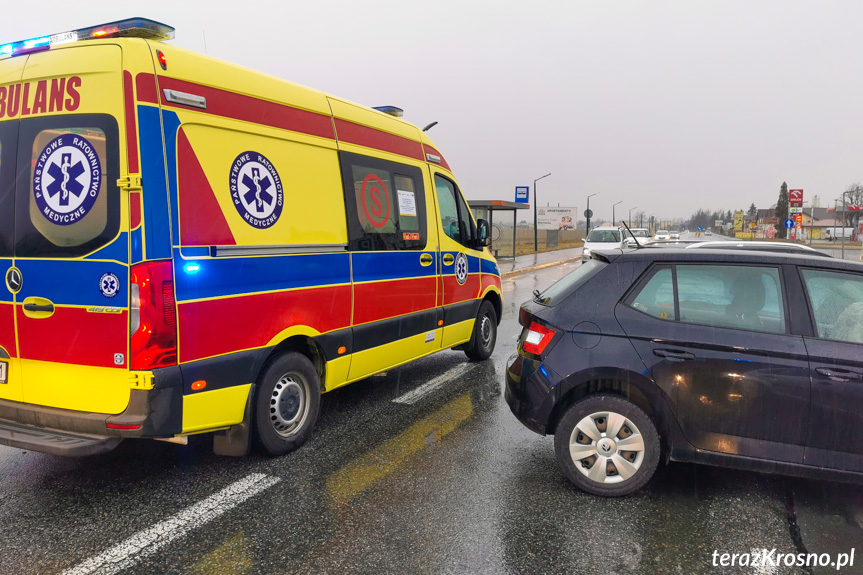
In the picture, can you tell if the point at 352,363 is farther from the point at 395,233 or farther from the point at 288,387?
the point at 395,233

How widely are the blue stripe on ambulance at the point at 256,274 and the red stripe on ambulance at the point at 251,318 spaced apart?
5 cm

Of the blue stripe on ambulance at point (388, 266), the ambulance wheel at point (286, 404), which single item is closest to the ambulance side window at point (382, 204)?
the blue stripe on ambulance at point (388, 266)

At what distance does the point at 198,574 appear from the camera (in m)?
2.77

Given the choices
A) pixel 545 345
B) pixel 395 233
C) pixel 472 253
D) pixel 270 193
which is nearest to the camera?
pixel 545 345

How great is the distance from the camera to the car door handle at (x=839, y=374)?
324 centimetres

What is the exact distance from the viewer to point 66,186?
3.43 meters

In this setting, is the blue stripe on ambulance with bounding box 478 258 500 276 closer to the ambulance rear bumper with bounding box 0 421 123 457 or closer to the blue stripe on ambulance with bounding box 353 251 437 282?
the blue stripe on ambulance with bounding box 353 251 437 282

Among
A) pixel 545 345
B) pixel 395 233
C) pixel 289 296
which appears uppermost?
pixel 395 233

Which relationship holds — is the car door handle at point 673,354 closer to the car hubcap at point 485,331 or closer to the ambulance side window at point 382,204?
the ambulance side window at point 382,204

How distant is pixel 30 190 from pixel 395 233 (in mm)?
2783

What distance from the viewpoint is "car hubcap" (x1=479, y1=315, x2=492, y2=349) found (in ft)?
23.7

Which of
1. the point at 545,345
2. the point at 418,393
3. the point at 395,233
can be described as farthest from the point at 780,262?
the point at 418,393

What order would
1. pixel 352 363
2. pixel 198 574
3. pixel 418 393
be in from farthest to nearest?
pixel 418 393
pixel 352 363
pixel 198 574

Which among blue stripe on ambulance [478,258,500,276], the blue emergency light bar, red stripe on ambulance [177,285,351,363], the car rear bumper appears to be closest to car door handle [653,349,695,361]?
the car rear bumper
